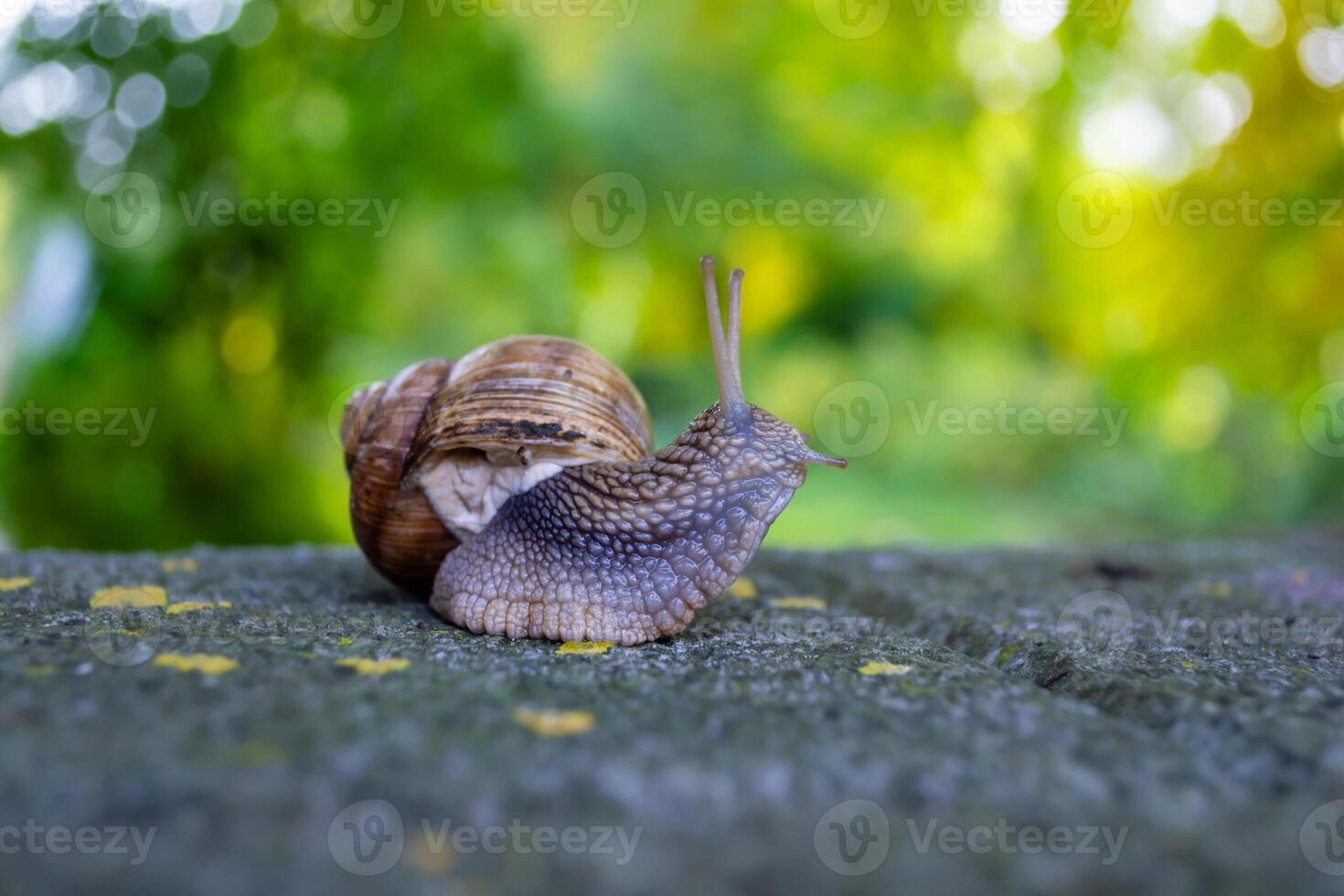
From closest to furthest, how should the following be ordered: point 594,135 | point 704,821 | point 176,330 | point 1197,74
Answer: point 704,821 < point 1197,74 < point 176,330 < point 594,135

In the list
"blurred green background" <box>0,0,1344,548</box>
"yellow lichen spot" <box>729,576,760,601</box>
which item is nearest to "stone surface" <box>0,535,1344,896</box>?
"yellow lichen spot" <box>729,576,760,601</box>

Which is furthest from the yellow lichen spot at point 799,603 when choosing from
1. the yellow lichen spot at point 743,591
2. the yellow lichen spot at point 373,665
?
the yellow lichen spot at point 373,665

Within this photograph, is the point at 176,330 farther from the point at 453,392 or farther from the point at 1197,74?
the point at 1197,74

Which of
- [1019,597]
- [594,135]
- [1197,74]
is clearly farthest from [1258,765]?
[594,135]

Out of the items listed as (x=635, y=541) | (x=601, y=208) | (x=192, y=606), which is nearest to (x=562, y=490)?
(x=635, y=541)

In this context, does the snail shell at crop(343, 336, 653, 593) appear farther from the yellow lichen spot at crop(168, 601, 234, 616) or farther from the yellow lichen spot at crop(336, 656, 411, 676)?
the yellow lichen spot at crop(336, 656, 411, 676)

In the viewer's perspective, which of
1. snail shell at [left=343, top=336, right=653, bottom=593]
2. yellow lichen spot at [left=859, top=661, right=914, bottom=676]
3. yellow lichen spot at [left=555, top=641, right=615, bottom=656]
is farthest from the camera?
snail shell at [left=343, top=336, right=653, bottom=593]
